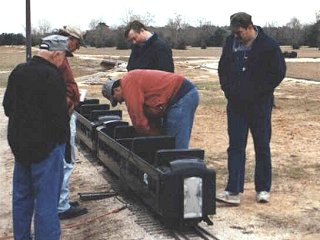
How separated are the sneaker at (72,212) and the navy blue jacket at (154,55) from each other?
1853 mm

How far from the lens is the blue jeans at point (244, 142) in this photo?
22.0 ft

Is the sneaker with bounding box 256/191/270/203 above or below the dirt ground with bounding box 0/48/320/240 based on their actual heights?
above

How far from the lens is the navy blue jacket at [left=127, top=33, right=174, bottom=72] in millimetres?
7320

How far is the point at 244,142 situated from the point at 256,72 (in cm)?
75

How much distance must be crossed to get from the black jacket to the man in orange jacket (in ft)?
4.71

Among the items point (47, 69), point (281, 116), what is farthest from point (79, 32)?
point (281, 116)

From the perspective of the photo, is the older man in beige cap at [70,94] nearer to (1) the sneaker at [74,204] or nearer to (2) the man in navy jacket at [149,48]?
(1) the sneaker at [74,204]

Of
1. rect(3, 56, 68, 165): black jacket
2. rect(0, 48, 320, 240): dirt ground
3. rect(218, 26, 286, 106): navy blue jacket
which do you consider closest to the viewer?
rect(3, 56, 68, 165): black jacket

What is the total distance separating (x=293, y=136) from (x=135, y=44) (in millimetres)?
4692

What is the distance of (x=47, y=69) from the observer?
4672 mm

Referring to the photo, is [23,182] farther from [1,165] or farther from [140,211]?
[1,165]

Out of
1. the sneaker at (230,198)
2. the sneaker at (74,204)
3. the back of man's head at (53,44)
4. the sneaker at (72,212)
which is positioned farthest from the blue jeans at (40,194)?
the sneaker at (230,198)

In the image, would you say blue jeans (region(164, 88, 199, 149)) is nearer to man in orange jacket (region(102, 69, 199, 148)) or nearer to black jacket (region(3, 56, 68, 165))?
man in orange jacket (region(102, 69, 199, 148))

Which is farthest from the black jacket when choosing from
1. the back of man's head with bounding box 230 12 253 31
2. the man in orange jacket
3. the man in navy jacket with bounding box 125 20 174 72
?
the man in navy jacket with bounding box 125 20 174 72
